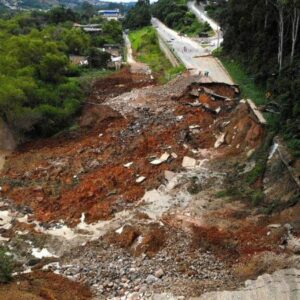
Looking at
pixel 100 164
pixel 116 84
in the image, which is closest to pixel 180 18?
pixel 116 84

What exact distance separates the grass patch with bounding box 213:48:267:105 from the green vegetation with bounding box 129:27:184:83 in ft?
16.0

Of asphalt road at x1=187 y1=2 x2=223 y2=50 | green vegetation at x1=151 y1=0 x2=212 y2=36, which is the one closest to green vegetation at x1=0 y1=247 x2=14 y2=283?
asphalt road at x1=187 y1=2 x2=223 y2=50

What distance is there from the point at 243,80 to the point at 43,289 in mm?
27409

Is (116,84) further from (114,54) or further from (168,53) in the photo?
(114,54)

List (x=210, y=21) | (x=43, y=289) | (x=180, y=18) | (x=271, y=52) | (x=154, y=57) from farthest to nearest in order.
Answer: (x=180, y=18), (x=210, y=21), (x=154, y=57), (x=271, y=52), (x=43, y=289)

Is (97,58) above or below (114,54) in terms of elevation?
above

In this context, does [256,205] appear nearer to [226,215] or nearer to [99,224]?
[226,215]

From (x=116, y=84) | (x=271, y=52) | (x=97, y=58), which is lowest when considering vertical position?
(x=97, y=58)

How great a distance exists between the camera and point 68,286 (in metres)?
19.5

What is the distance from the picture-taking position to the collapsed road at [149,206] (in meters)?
19.7

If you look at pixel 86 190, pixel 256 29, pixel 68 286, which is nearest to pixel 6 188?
pixel 86 190

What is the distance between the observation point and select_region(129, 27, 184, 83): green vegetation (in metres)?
49.2

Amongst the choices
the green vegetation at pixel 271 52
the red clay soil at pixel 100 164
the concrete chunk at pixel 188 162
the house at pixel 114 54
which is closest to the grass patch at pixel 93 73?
the house at pixel 114 54

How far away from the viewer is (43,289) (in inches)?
742
